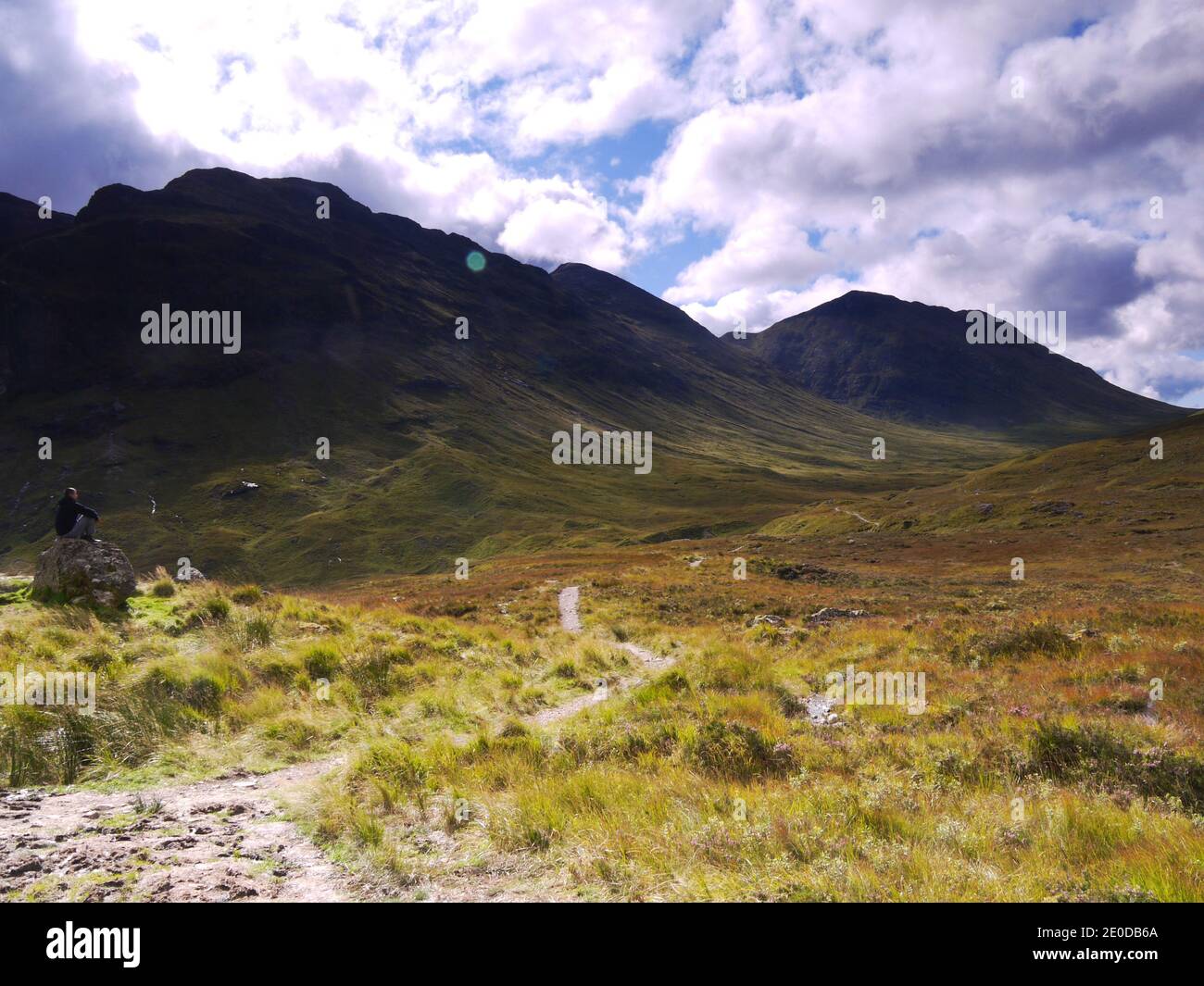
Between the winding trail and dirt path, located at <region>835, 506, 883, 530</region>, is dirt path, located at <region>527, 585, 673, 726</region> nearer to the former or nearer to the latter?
the winding trail

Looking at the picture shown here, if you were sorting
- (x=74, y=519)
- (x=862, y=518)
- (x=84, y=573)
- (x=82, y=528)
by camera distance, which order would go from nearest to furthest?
(x=84, y=573), (x=82, y=528), (x=74, y=519), (x=862, y=518)

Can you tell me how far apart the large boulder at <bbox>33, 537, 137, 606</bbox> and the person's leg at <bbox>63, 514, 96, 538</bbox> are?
13.5 inches

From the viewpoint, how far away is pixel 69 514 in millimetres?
15328

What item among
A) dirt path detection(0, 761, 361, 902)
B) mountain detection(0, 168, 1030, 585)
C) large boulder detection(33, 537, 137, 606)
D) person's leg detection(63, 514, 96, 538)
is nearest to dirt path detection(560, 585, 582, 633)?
large boulder detection(33, 537, 137, 606)

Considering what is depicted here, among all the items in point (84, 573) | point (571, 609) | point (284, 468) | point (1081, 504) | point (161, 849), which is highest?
point (284, 468)

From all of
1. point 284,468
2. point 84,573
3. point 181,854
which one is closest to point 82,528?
point 84,573

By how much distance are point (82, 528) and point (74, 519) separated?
2.58 feet

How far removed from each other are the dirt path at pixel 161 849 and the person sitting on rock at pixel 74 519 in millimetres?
10446

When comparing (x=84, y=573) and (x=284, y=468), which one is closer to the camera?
(x=84, y=573)

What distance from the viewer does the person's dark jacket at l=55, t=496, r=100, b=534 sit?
15.1 m

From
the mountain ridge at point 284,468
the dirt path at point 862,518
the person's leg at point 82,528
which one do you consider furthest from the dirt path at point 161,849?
the mountain ridge at point 284,468

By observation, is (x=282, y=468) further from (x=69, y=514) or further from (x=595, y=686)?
(x=595, y=686)
